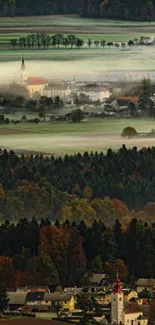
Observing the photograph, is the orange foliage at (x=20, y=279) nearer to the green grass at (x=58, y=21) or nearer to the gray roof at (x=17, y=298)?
the gray roof at (x=17, y=298)

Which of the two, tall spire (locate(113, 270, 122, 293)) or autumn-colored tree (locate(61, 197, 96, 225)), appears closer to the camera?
tall spire (locate(113, 270, 122, 293))

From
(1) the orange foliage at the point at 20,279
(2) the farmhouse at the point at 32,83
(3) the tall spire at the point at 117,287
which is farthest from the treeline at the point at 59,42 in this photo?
(3) the tall spire at the point at 117,287

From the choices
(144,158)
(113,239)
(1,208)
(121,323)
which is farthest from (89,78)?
(121,323)

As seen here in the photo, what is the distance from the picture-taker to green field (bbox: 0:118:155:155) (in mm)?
37938

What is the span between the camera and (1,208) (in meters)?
34.2

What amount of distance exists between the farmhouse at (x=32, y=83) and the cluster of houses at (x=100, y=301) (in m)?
10.4

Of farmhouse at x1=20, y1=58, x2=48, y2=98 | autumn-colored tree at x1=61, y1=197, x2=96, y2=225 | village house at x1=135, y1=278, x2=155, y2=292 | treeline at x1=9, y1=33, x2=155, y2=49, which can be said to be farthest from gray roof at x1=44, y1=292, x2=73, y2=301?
treeline at x1=9, y1=33, x2=155, y2=49

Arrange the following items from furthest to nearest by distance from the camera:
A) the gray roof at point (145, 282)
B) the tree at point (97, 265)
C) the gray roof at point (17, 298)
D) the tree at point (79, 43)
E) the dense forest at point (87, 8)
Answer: the tree at point (79, 43) < the dense forest at point (87, 8) < the tree at point (97, 265) < the gray roof at point (145, 282) < the gray roof at point (17, 298)

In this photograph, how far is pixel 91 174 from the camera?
36000 mm

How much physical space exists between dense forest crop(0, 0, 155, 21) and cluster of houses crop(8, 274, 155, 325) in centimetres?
1041

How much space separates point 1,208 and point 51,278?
539cm

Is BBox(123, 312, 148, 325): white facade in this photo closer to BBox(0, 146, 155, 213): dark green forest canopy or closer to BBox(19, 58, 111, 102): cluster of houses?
BBox(0, 146, 155, 213): dark green forest canopy

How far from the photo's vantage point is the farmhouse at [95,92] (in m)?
39.2

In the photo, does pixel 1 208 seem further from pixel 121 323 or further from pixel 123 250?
pixel 121 323
